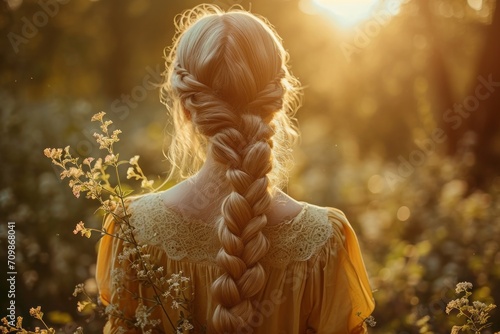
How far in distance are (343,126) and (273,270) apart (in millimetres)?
7655

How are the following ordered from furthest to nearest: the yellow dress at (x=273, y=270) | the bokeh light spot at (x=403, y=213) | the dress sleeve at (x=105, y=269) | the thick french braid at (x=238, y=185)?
the bokeh light spot at (x=403, y=213)
the dress sleeve at (x=105, y=269)
the yellow dress at (x=273, y=270)
the thick french braid at (x=238, y=185)

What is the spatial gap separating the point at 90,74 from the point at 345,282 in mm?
7853

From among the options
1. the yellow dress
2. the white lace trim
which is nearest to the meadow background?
the yellow dress

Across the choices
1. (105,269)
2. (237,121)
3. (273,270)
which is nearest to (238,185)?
(237,121)

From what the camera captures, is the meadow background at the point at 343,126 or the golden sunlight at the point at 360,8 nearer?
the meadow background at the point at 343,126

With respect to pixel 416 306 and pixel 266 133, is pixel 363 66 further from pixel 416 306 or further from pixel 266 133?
pixel 266 133

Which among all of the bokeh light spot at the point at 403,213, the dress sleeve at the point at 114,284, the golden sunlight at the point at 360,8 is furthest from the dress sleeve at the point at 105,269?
the golden sunlight at the point at 360,8

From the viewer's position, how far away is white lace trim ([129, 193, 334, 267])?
201cm

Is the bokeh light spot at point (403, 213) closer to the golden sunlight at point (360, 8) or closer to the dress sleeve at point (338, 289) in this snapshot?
the golden sunlight at point (360, 8)

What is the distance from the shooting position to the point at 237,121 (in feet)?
6.16

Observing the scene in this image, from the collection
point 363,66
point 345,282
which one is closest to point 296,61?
point 363,66

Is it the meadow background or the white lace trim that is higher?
the white lace trim

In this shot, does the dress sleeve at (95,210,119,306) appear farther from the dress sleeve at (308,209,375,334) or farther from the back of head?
the dress sleeve at (308,209,375,334)

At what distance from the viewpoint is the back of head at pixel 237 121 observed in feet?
6.04
